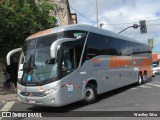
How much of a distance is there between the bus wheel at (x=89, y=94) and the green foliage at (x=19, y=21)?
6806 millimetres

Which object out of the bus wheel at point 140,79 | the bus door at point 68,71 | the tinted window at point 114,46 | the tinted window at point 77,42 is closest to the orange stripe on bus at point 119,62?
the tinted window at point 114,46

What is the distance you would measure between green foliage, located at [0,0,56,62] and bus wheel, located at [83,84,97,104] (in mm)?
6806

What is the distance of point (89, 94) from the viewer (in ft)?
40.7

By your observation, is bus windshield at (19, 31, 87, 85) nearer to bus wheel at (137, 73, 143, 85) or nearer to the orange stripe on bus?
the orange stripe on bus

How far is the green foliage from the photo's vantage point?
17172 mm

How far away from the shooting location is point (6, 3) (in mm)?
18094

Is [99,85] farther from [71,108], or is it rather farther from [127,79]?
[127,79]

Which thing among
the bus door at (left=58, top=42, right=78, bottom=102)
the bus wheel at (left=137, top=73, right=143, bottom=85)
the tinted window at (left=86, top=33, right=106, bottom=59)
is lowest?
the bus wheel at (left=137, top=73, right=143, bottom=85)

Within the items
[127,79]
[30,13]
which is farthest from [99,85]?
[30,13]

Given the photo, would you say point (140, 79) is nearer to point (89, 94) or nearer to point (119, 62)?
point (119, 62)

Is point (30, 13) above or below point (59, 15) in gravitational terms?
below

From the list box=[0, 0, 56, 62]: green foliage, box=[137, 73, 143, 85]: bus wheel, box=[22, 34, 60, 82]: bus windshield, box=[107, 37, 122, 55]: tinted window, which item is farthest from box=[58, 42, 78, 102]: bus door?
box=[137, 73, 143, 85]: bus wheel

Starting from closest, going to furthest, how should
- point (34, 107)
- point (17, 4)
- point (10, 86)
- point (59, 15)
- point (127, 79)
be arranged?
point (34, 107) < point (127, 79) < point (17, 4) < point (10, 86) < point (59, 15)

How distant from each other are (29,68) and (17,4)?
335 inches
